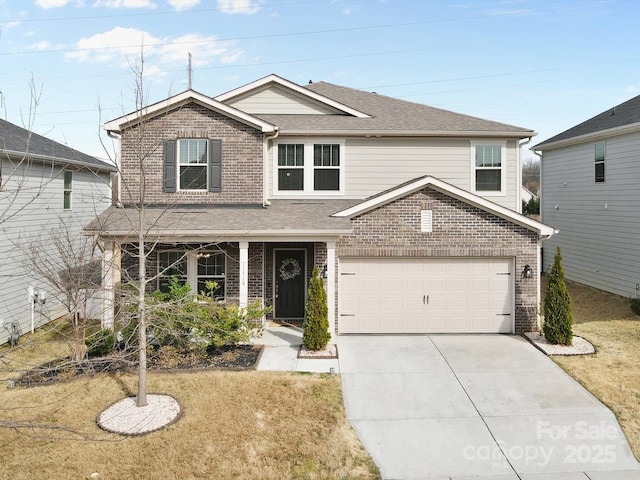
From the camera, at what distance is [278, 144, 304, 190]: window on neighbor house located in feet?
44.9

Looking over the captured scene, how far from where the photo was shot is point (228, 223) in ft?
37.2

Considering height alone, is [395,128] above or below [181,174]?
above

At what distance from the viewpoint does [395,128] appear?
1369cm

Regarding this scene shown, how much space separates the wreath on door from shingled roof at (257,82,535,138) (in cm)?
376

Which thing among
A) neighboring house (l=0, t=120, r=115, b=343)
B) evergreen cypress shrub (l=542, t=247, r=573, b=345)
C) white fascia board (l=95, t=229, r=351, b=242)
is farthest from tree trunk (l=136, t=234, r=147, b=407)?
evergreen cypress shrub (l=542, t=247, r=573, b=345)

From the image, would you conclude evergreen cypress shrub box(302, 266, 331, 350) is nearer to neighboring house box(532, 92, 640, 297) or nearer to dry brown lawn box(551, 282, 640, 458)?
dry brown lawn box(551, 282, 640, 458)

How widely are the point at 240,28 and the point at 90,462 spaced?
19062 mm

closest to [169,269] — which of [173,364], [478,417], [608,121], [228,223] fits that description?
[228,223]

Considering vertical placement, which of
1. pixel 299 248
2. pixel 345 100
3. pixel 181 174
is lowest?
pixel 299 248

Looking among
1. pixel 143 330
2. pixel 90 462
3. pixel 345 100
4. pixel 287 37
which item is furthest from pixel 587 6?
pixel 90 462

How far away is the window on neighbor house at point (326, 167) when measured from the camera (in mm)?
13719

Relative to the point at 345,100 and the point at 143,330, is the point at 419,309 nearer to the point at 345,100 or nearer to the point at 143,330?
the point at 143,330

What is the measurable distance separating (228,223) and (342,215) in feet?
9.33

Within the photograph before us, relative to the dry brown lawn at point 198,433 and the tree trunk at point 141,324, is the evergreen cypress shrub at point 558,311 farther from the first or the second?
the tree trunk at point 141,324
